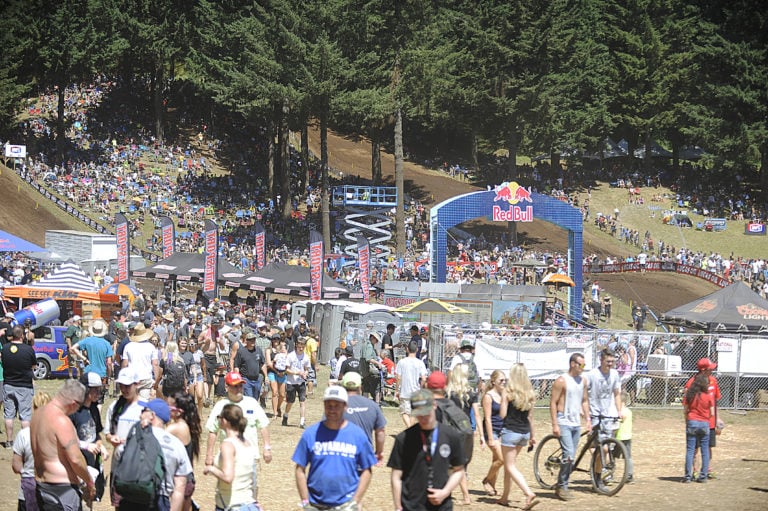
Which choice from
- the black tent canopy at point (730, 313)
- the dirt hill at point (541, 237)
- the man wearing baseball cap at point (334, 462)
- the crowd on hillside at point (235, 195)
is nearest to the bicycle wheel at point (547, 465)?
the man wearing baseball cap at point (334, 462)

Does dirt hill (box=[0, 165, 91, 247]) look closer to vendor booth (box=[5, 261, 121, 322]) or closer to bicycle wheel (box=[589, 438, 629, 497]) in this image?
vendor booth (box=[5, 261, 121, 322])

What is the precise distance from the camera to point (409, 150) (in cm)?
8331

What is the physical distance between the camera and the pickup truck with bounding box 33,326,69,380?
75.3 feet

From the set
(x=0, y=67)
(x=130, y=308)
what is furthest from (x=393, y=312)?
(x=0, y=67)

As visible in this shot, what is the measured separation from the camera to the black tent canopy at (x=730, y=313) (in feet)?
89.5

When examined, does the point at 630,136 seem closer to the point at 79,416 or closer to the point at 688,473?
the point at 688,473

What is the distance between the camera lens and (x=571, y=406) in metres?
12.6

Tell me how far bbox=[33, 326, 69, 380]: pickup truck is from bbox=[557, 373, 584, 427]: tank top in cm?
1403

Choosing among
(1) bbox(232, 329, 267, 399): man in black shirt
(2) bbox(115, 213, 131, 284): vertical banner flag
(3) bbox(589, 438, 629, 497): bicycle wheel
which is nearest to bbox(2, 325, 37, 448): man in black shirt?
(1) bbox(232, 329, 267, 399): man in black shirt

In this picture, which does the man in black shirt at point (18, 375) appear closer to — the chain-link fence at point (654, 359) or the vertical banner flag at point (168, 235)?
the chain-link fence at point (654, 359)

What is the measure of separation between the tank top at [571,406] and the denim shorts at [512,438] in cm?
69

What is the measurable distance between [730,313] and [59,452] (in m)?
22.8

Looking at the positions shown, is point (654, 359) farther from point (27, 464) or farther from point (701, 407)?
point (27, 464)

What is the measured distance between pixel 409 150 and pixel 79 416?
244ft
